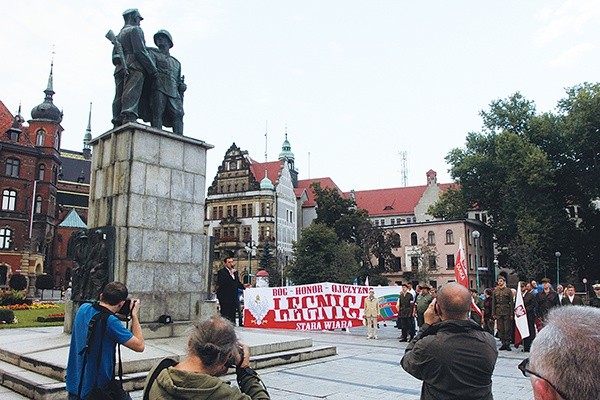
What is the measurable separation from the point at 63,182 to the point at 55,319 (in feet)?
201

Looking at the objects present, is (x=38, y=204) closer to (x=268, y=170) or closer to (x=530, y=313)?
(x=268, y=170)

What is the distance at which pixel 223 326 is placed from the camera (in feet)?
8.87

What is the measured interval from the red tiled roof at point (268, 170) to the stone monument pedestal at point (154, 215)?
6318cm

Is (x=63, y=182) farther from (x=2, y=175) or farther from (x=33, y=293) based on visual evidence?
(x=33, y=293)

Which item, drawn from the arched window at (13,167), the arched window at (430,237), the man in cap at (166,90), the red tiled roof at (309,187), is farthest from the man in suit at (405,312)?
the red tiled roof at (309,187)

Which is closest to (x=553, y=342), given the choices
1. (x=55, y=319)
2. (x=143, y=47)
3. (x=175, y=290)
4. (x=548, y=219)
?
(x=175, y=290)

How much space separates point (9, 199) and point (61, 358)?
53.2m

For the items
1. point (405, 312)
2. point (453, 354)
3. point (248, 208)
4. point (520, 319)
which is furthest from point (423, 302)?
point (248, 208)

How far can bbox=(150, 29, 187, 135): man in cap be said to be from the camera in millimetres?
10766

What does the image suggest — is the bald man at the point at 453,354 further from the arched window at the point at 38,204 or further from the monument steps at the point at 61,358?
the arched window at the point at 38,204

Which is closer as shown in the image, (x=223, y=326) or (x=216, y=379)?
(x=216, y=379)

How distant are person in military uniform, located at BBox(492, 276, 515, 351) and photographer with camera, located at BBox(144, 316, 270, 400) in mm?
12824

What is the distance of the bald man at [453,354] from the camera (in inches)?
133

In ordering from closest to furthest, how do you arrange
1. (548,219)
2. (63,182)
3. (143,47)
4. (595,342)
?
(595,342), (143,47), (548,219), (63,182)
